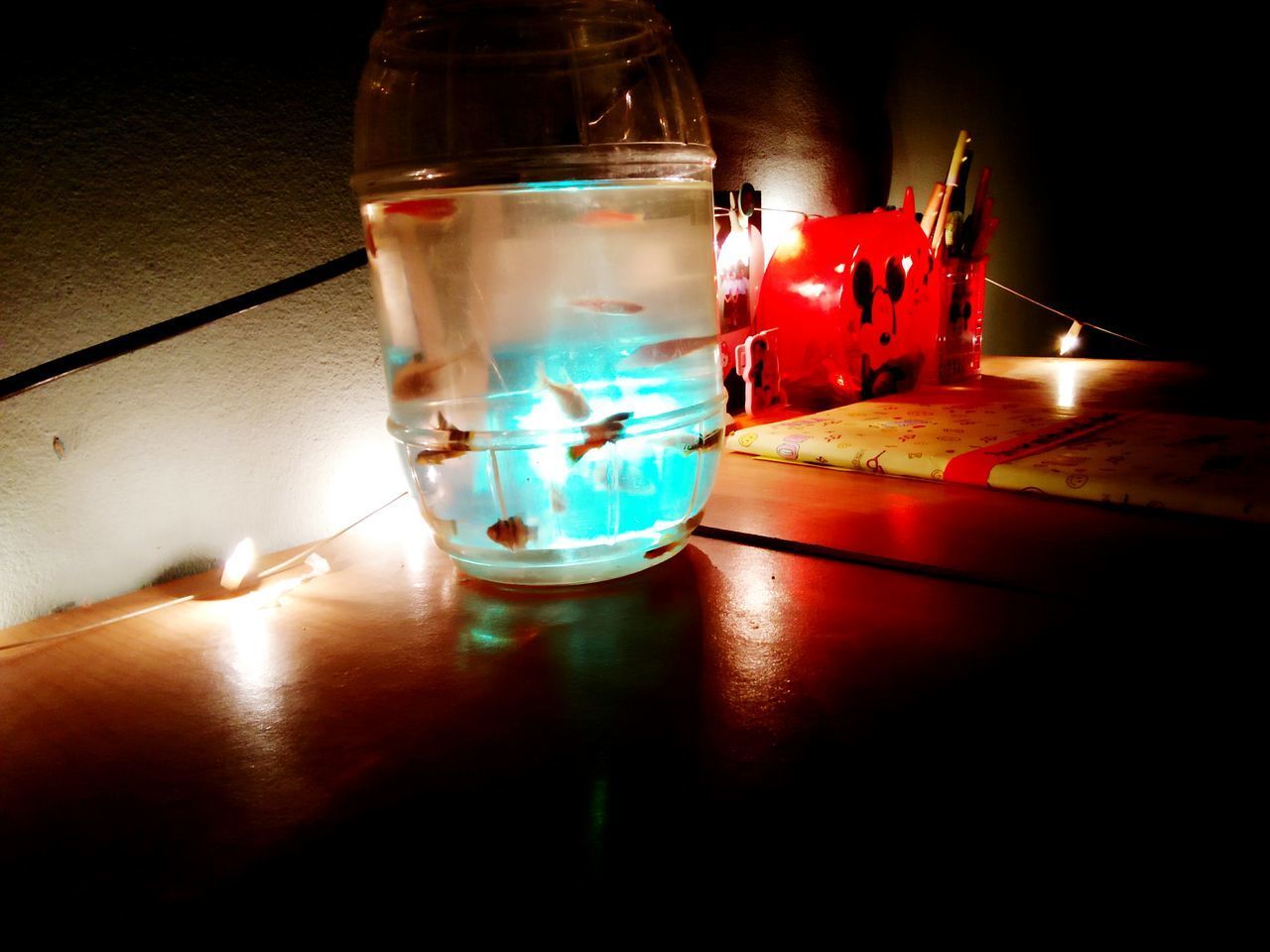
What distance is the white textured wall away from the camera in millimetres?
655

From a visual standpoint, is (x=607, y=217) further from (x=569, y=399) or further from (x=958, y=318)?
(x=958, y=318)

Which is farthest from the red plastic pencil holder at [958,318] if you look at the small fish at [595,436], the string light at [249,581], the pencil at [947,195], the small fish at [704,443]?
the string light at [249,581]

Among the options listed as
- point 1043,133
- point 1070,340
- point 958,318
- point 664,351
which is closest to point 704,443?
point 664,351

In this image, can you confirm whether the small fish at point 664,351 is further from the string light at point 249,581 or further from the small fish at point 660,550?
the string light at point 249,581

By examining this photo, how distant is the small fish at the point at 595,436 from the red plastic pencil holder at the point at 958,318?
967mm

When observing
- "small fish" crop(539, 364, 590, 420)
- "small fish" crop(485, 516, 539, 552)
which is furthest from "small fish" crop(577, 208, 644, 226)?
"small fish" crop(485, 516, 539, 552)

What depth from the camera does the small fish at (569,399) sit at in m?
0.65

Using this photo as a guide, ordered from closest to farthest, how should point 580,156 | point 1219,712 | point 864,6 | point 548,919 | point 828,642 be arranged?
point 548,919
point 1219,712
point 828,642
point 580,156
point 864,6

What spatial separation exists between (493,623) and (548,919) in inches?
12.2

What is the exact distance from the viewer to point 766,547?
2.50 ft

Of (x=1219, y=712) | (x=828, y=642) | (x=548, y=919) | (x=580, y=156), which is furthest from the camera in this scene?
(x=580, y=156)

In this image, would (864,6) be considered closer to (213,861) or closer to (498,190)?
(498,190)

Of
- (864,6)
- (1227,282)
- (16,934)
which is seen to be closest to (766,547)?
(16,934)

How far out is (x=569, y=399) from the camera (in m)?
0.65
